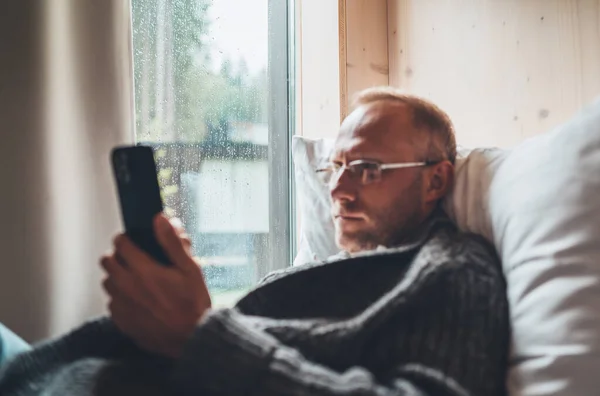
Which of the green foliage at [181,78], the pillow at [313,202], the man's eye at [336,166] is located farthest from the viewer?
the green foliage at [181,78]

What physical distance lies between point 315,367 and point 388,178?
52cm

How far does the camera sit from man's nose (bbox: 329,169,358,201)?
114 centimetres

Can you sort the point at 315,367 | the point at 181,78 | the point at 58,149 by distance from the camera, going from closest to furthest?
the point at 315,367
the point at 58,149
the point at 181,78

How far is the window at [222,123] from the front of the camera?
1.59 metres

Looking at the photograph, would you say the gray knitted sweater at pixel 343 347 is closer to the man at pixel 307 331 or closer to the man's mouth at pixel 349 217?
the man at pixel 307 331

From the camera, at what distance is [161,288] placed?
752mm

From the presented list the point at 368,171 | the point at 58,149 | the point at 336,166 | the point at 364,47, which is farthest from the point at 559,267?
the point at 364,47

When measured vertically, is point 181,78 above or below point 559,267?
above

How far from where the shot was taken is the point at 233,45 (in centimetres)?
174

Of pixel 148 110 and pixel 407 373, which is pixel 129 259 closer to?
pixel 407 373

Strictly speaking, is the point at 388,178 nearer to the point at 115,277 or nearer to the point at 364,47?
the point at 115,277

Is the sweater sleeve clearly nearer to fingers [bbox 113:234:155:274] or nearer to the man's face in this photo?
fingers [bbox 113:234:155:274]

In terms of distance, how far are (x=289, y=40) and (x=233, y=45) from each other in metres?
0.19

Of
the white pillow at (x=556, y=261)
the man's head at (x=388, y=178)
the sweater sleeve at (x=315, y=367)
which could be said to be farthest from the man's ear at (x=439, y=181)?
the sweater sleeve at (x=315, y=367)
